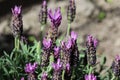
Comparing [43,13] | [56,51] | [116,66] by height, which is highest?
[43,13]

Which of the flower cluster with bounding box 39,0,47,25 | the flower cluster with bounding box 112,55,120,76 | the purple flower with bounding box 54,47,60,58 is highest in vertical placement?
the flower cluster with bounding box 39,0,47,25

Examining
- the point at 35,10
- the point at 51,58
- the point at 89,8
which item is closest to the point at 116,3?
the point at 89,8

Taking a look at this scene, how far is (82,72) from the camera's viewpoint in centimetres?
323

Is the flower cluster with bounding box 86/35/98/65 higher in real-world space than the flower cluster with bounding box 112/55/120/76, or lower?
higher

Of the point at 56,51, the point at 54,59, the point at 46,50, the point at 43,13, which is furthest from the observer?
the point at 43,13

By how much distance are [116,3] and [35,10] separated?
1.16 meters

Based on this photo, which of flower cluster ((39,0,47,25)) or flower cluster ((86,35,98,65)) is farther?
flower cluster ((39,0,47,25))

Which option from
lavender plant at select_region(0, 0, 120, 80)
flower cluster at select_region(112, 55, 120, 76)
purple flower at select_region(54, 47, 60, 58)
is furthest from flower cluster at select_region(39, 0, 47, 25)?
flower cluster at select_region(112, 55, 120, 76)

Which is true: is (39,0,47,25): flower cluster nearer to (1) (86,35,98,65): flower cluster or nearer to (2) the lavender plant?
(2) the lavender plant

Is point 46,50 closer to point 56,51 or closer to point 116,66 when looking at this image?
point 56,51

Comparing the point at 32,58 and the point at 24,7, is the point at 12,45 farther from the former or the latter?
the point at 32,58

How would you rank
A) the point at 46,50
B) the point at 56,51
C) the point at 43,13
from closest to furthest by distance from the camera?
the point at 46,50, the point at 56,51, the point at 43,13

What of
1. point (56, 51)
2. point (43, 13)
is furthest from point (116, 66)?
point (43, 13)

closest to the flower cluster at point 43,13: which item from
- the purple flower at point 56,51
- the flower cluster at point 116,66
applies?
the purple flower at point 56,51
